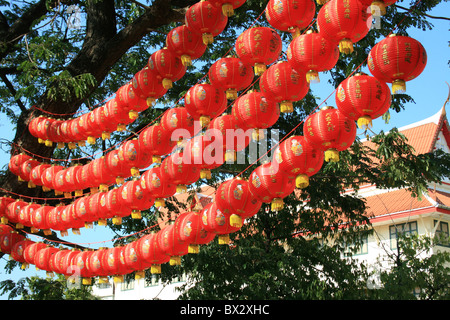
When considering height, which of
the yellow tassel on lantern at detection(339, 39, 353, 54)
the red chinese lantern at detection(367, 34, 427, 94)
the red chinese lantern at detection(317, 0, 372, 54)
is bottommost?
the red chinese lantern at detection(367, 34, 427, 94)

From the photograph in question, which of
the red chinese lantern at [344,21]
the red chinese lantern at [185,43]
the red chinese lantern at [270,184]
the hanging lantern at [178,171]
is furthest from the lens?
the red chinese lantern at [185,43]

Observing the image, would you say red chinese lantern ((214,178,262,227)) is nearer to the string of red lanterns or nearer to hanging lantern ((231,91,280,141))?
the string of red lanterns

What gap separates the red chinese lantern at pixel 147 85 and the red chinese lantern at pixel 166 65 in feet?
0.32

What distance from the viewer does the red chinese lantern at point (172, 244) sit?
6594mm

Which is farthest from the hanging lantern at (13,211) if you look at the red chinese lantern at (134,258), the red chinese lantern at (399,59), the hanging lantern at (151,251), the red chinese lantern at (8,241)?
the red chinese lantern at (399,59)

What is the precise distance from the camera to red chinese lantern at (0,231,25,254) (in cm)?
890

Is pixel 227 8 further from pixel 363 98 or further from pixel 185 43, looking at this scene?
pixel 363 98

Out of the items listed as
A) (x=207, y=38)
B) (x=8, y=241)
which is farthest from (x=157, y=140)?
(x=8, y=241)

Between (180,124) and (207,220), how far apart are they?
122 cm

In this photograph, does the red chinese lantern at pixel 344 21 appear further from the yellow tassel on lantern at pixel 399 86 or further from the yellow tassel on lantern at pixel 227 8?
the yellow tassel on lantern at pixel 227 8

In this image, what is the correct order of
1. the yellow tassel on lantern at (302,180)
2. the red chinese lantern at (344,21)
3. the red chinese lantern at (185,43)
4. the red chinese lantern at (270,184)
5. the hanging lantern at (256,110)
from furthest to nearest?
the red chinese lantern at (185,43), the hanging lantern at (256,110), the red chinese lantern at (270,184), the yellow tassel on lantern at (302,180), the red chinese lantern at (344,21)

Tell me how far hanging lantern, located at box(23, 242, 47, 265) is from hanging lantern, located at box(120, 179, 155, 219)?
7.96 feet

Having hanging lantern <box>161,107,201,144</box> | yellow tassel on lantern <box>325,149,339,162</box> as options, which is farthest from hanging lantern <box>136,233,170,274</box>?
yellow tassel on lantern <box>325,149,339,162</box>
